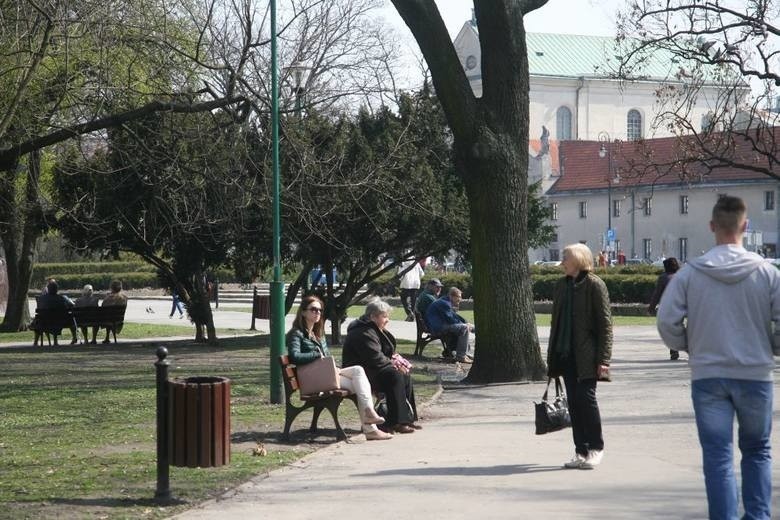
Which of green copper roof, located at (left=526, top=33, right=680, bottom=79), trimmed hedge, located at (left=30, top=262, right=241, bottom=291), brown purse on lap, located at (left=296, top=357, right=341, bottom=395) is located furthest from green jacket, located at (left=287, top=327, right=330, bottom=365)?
green copper roof, located at (left=526, top=33, right=680, bottom=79)

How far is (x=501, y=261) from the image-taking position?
1773cm

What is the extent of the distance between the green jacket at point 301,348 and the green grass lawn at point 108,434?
719 millimetres

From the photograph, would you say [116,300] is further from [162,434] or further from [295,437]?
[162,434]

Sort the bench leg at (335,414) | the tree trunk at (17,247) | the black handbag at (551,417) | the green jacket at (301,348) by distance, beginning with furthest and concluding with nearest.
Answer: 1. the tree trunk at (17,247)
2. the green jacket at (301,348)
3. the bench leg at (335,414)
4. the black handbag at (551,417)

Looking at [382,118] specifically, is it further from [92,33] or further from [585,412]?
[585,412]

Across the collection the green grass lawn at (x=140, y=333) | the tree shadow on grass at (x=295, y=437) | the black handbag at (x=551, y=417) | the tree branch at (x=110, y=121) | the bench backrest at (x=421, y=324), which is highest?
the tree branch at (x=110, y=121)

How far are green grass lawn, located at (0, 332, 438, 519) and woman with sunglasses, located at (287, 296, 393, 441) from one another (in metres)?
0.44

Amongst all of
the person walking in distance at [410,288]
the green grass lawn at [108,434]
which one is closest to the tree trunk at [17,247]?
the green grass lawn at [108,434]

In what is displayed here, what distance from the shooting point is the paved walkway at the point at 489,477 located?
8352 mm

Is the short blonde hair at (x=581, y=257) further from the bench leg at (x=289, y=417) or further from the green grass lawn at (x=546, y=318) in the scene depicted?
the green grass lawn at (x=546, y=318)

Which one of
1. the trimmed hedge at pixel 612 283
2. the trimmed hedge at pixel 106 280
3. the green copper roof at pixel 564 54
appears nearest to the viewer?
the trimmed hedge at pixel 612 283

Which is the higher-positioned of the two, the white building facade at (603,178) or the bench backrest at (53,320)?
the white building facade at (603,178)

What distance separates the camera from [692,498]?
8648mm

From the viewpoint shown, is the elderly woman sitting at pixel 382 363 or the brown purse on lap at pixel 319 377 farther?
the elderly woman sitting at pixel 382 363
